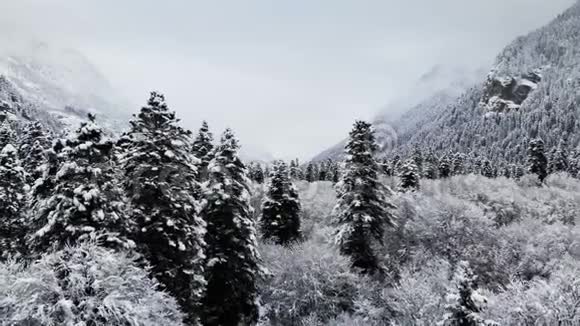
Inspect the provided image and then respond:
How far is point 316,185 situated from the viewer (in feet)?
307

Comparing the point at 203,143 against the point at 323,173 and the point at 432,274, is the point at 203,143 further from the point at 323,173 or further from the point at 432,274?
the point at 323,173

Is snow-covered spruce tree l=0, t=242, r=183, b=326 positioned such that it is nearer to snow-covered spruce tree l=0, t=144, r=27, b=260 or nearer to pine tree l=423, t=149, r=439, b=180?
snow-covered spruce tree l=0, t=144, r=27, b=260

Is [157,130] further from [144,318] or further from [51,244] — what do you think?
[144,318]

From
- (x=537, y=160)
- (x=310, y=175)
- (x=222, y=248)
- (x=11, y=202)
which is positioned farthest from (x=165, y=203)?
(x=310, y=175)

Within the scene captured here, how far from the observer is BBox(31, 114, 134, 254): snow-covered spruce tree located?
795 inches

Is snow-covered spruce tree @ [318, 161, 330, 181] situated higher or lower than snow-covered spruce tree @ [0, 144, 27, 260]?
lower

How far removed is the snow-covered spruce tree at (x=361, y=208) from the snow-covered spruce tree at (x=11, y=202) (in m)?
20.8

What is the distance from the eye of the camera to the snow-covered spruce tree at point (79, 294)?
15742 mm

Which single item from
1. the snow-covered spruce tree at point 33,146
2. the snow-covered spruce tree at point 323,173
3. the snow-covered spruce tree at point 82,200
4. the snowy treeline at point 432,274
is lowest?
the snowy treeline at point 432,274

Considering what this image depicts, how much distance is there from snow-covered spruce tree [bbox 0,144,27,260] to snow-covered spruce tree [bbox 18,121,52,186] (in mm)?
7482

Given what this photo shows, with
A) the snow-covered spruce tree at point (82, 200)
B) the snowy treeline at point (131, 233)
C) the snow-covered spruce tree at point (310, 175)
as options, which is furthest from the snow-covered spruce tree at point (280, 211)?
the snow-covered spruce tree at point (310, 175)

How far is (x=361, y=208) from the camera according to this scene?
1326 inches

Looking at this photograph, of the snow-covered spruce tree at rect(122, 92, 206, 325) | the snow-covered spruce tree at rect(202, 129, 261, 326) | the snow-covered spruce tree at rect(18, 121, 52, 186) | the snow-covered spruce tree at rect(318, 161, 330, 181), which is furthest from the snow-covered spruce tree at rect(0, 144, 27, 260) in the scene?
the snow-covered spruce tree at rect(318, 161, 330, 181)

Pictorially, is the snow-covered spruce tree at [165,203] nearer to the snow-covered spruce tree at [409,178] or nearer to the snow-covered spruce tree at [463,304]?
the snow-covered spruce tree at [463,304]
